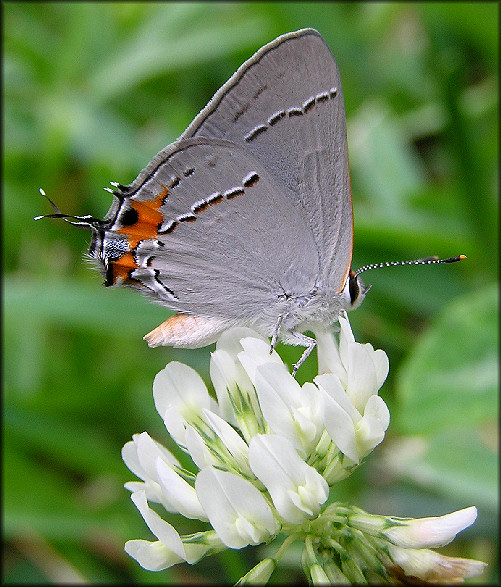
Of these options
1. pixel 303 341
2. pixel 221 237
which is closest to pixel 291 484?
pixel 303 341

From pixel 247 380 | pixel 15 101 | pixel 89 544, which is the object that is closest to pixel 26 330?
pixel 89 544

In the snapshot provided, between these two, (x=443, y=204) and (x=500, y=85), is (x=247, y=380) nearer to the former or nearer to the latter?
(x=443, y=204)

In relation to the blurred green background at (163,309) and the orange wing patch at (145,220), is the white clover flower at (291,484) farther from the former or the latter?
the blurred green background at (163,309)

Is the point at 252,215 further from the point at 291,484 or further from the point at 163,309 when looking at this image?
the point at 163,309

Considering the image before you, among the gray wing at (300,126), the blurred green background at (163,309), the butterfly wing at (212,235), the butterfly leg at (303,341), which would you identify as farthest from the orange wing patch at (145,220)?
the blurred green background at (163,309)

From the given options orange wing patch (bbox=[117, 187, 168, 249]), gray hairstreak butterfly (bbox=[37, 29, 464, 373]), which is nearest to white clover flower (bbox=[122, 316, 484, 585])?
gray hairstreak butterfly (bbox=[37, 29, 464, 373])

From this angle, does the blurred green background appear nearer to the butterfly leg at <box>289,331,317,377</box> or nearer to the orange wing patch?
the butterfly leg at <box>289,331,317,377</box>

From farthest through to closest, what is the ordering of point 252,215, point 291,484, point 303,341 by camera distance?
point 252,215 → point 303,341 → point 291,484
